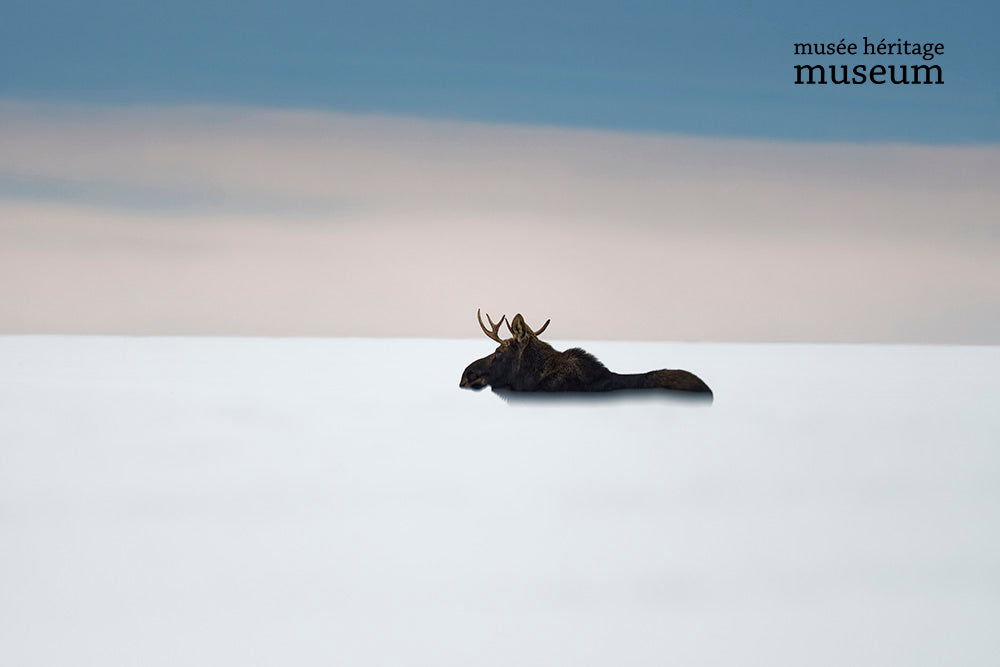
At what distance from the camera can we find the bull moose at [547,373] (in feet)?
42.2

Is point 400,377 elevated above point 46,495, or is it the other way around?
point 400,377

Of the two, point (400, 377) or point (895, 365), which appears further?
point (895, 365)

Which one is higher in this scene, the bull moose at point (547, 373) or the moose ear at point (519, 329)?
the moose ear at point (519, 329)

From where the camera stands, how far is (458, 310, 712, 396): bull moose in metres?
12.9

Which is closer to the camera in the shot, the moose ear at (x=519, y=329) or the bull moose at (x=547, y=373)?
the bull moose at (x=547, y=373)

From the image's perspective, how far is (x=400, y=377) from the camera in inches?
706

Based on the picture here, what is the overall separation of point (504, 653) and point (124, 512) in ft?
10.6

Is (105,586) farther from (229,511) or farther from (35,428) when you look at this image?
→ (35,428)

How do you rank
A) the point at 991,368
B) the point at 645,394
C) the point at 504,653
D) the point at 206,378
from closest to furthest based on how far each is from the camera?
the point at 504,653 < the point at 645,394 < the point at 206,378 < the point at 991,368

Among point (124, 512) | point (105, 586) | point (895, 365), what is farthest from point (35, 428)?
point (895, 365)

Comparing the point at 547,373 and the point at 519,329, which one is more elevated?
the point at 519,329

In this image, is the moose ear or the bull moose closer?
the bull moose

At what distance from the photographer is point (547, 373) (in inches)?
536

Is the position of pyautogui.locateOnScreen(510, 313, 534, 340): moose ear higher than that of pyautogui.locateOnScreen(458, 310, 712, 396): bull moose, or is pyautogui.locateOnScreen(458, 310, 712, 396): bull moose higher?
pyautogui.locateOnScreen(510, 313, 534, 340): moose ear
